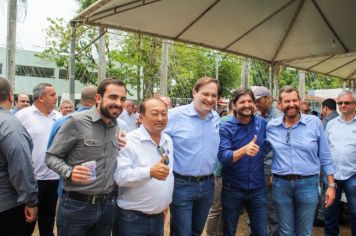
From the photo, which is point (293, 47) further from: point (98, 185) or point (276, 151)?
point (98, 185)

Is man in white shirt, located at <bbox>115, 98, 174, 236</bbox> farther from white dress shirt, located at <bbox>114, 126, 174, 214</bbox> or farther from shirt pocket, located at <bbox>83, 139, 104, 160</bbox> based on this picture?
shirt pocket, located at <bbox>83, 139, 104, 160</bbox>

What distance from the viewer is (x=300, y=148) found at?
3.61m

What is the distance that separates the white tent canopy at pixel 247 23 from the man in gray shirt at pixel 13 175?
3213mm

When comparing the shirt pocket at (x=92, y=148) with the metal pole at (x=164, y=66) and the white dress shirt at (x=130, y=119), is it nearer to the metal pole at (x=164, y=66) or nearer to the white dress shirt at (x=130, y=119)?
the white dress shirt at (x=130, y=119)

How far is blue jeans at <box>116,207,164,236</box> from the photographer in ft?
9.43

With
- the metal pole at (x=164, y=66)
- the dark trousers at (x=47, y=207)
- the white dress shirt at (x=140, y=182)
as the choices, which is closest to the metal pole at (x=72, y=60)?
the dark trousers at (x=47, y=207)

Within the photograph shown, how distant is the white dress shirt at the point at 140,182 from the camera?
111 inches

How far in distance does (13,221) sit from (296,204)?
8.41 feet

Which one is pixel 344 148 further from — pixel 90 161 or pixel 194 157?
pixel 90 161

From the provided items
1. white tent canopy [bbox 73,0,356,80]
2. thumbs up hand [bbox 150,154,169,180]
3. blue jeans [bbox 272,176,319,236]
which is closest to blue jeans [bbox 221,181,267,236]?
blue jeans [bbox 272,176,319,236]

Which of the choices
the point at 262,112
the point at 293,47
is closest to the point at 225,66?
the point at 293,47

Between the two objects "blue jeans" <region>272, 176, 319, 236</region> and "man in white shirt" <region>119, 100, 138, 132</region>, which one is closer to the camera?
"blue jeans" <region>272, 176, 319, 236</region>

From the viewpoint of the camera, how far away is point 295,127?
3.68m

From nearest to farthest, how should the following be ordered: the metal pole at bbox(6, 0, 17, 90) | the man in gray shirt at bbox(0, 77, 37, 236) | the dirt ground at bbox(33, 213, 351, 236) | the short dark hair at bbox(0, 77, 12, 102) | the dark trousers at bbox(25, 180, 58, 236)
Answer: the man in gray shirt at bbox(0, 77, 37, 236) < the short dark hair at bbox(0, 77, 12, 102) < the dark trousers at bbox(25, 180, 58, 236) < the dirt ground at bbox(33, 213, 351, 236) < the metal pole at bbox(6, 0, 17, 90)
